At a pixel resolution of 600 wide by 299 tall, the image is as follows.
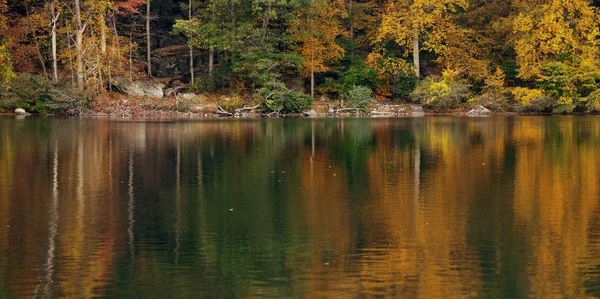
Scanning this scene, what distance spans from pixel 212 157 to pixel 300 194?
786 cm

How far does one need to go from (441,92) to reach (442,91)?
0.15m

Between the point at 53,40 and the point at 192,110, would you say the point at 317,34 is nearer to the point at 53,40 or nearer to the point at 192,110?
the point at 192,110

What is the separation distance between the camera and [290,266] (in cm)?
1027

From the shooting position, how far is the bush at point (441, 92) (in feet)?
178

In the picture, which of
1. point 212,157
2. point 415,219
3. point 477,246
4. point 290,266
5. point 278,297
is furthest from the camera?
point 212,157

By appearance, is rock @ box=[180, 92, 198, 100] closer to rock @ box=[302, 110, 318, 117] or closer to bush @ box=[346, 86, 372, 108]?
rock @ box=[302, 110, 318, 117]

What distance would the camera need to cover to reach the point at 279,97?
5156 centimetres

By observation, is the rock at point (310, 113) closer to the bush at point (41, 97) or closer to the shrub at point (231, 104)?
the shrub at point (231, 104)

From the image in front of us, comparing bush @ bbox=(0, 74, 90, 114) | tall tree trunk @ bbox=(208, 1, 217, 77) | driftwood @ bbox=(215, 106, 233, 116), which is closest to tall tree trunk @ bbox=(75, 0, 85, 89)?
bush @ bbox=(0, 74, 90, 114)

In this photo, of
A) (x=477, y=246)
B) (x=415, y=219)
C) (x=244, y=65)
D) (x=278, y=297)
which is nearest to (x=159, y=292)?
(x=278, y=297)

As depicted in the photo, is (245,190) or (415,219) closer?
(415,219)

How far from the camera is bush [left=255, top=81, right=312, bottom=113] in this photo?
169 ft

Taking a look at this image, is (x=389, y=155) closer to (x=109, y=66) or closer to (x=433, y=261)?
(x=433, y=261)

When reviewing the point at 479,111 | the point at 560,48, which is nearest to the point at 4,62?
the point at 479,111
